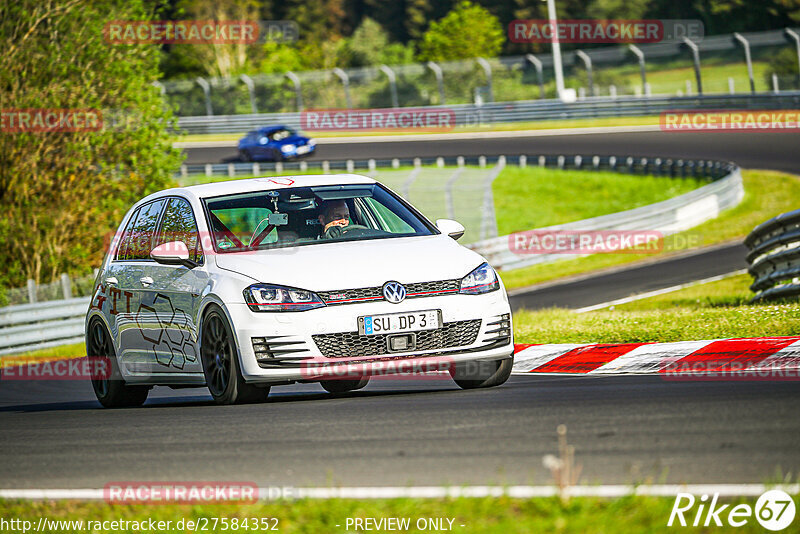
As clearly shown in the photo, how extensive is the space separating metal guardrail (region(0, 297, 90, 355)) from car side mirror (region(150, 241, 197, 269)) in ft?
40.5

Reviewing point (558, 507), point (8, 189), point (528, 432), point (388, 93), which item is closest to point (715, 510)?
point (558, 507)

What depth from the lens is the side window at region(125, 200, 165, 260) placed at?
9891mm

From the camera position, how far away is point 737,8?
80125 mm

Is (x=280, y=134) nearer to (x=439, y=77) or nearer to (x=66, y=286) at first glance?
(x=439, y=77)

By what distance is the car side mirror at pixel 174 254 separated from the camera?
877cm

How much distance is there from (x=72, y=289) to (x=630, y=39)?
66229 mm

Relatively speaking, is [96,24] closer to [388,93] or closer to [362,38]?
[388,93]

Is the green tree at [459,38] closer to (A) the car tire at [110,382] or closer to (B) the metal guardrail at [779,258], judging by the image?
(B) the metal guardrail at [779,258]

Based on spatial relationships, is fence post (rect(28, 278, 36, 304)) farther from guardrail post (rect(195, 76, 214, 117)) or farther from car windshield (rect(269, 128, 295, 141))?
guardrail post (rect(195, 76, 214, 117))

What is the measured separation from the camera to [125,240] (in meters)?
10.4

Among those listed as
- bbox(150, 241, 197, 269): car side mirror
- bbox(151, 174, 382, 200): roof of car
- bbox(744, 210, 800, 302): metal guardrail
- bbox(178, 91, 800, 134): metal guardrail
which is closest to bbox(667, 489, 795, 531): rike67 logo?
bbox(150, 241, 197, 269): car side mirror

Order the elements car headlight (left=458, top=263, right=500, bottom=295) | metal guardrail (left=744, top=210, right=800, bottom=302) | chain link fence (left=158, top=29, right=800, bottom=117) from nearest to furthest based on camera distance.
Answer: car headlight (left=458, top=263, right=500, bottom=295), metal guardrail (left=744, top=210, right=800, bottom=302), chain link fence (left=158, top=29, right=800, bottom=117)

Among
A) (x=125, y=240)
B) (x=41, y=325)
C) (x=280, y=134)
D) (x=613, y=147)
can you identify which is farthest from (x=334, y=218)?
(x=280, y=134)

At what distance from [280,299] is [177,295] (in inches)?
49.4
